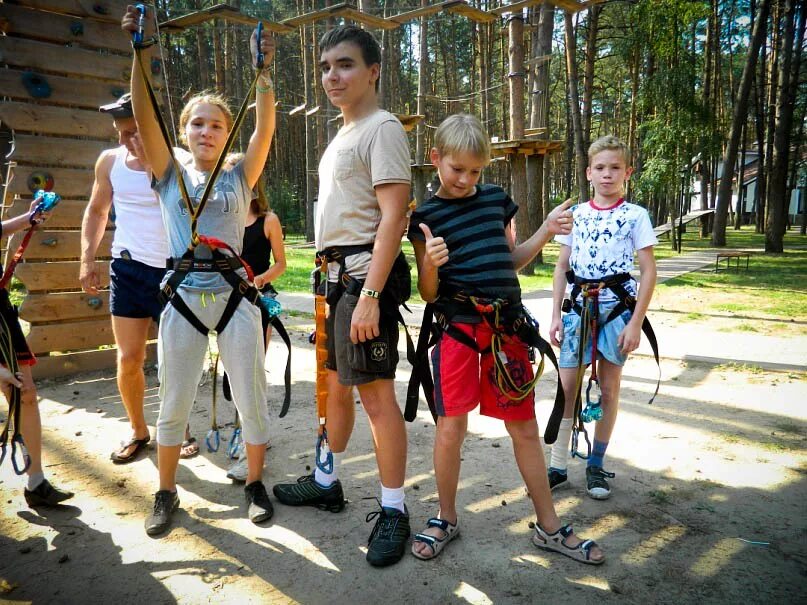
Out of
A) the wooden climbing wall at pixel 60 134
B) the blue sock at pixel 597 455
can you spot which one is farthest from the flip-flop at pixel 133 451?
the blue sock at pixel 597 455

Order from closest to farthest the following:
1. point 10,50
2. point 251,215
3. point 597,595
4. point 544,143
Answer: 1. point 597,595
2. point 251,215
3. point 10,50
4. point 544,143

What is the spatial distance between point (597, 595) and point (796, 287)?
11.3 metres

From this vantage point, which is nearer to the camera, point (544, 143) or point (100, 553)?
point (100, 553)

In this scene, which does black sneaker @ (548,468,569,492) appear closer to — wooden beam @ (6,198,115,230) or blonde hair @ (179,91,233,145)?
blonde hair @ (179,91,233,145)

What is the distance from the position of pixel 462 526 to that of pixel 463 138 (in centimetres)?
191

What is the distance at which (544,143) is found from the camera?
478 inches

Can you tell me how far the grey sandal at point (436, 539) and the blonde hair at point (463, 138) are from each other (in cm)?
172

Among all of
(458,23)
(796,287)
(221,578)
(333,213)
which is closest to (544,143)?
(796,287)

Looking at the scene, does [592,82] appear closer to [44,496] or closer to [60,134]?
[60,134]

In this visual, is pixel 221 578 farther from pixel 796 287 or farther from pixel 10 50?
pixel 796 287

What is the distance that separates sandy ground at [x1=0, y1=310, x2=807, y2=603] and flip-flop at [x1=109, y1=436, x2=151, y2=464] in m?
0.07

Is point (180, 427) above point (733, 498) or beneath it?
above

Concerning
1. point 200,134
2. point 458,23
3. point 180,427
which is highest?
point 458,23

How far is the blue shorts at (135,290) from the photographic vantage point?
3.70 metres
